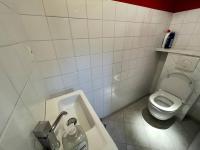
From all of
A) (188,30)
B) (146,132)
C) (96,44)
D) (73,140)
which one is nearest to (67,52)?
(96,44)

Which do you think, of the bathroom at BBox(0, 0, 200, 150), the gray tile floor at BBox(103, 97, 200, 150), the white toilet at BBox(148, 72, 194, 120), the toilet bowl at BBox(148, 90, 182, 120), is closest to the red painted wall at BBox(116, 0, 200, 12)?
the bathroom at BBox(0, 0, 200, 150)

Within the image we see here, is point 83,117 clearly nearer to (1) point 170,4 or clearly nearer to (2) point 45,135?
(2) point 45,135

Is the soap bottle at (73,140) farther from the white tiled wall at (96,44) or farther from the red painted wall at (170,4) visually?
the red painted wall at (170,4)

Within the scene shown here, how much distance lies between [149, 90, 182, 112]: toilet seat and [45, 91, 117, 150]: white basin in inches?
43.4

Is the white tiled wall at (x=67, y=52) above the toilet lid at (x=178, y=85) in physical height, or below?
above

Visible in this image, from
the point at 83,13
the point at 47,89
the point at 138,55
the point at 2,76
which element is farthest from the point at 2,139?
the point at 138,55

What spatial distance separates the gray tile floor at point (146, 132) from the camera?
49.6 inches

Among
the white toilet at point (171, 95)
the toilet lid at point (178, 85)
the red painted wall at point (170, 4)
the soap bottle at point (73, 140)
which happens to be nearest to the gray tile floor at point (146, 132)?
the white toilet at point (171, 95)

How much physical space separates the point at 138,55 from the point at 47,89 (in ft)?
4.13

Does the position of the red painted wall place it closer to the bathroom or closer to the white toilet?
the bathroom

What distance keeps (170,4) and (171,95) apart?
136 cm

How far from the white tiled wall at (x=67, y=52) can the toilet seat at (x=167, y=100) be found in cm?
45

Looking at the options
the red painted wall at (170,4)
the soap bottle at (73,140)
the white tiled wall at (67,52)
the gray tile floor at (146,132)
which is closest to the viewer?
the white tiled wall at (67,52)

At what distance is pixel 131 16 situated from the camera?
108 cm
